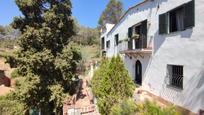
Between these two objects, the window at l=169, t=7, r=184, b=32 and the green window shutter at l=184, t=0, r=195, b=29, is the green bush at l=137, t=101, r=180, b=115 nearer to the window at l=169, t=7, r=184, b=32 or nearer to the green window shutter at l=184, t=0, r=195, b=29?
the green window shutter at l=184, t=0, r=195, b=29

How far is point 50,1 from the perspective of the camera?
19281mm

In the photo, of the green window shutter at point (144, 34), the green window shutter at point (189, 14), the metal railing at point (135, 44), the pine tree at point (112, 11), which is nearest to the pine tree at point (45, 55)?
the metal railing at point (135, 44)

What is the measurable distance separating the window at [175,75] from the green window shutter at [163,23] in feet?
7.24

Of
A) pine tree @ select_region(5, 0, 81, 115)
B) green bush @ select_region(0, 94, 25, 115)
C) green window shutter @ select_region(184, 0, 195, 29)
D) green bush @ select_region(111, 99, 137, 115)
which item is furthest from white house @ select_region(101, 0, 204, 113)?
green bush @ select_region(0, 94, 25, 115)

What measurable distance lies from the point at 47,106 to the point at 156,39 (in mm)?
11633

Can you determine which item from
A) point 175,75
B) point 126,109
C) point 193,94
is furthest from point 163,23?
point 126,109

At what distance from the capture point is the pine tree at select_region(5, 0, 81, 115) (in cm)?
1783

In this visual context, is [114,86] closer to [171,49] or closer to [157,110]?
[157,110]

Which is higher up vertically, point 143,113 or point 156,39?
point 156,39

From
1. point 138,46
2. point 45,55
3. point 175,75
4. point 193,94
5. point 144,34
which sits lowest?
point 193,94

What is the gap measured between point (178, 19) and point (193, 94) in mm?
4277

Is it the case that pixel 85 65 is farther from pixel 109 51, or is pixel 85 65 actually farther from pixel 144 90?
pixel 144 90

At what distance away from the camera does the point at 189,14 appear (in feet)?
33.1

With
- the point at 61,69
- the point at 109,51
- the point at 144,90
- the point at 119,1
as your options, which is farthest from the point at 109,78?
the point at 119,1
